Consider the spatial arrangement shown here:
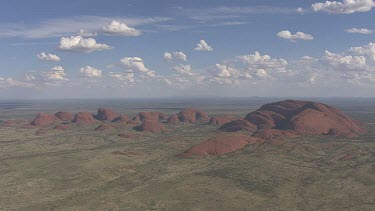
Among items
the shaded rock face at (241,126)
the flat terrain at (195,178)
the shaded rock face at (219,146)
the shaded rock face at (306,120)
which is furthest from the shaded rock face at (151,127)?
the shaded rock face at (219,146)

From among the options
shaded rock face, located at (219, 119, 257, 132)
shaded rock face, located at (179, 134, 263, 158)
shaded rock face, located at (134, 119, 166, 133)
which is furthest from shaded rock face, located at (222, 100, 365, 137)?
shaded rock face, located at (134, 119, 166, 133)

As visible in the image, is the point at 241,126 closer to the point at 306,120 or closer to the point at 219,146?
the point at 306,120

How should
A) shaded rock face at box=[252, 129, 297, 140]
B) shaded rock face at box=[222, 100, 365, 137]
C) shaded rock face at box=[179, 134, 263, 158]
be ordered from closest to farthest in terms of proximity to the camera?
1. shaded rock face at box=[179, 134, 263, 158]
2. shaded rock face at box=[252, 129, 297, 140]
3. shaded rock face at box=[222, 100, 365, 137]

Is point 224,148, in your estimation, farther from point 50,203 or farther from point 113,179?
point 50,203

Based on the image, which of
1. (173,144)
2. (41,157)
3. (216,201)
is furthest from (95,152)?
(216,201)

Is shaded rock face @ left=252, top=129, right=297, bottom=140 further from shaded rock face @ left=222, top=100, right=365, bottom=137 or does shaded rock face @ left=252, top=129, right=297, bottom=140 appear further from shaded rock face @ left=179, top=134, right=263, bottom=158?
shaded rock face @ left=179, top=134, right=263, bottom=158
